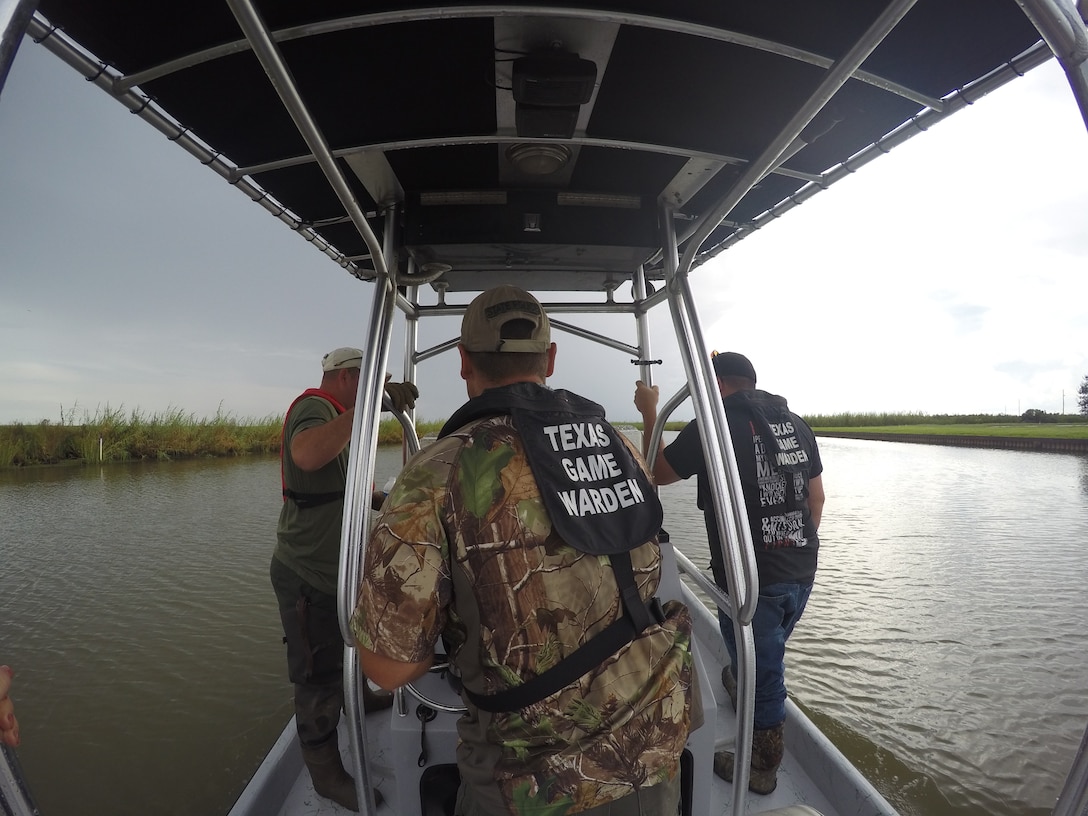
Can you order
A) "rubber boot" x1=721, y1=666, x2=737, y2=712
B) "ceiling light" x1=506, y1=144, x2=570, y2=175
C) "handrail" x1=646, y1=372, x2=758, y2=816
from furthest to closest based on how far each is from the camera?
"rubber boot" x1=721, y1=666, x2=737, y2=712 < "ceiling light" x1=506, y1=144, x2=570, y2=175 < "handrail" x1=646, y1=372, x2=758, y2=816

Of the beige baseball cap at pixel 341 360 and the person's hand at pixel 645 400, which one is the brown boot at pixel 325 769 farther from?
the person's hand at pixel 645 400

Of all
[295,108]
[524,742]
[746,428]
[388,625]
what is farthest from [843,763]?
[295,108]

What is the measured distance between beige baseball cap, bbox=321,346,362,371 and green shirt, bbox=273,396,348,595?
0.22 metres

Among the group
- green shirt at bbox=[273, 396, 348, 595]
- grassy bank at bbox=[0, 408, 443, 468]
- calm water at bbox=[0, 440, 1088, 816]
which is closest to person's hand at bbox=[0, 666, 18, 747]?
green shirt at bbox=[273, 396, 348, 595]

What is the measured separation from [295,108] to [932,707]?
16.5 ft

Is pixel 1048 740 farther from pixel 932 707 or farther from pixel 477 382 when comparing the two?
pixel 477 382

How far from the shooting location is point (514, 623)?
0.91 m

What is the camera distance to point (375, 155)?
66.1 inches

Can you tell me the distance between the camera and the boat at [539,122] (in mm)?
1084

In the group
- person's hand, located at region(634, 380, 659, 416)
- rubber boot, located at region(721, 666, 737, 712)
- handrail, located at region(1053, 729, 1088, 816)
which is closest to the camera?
handrail, located at region(1053, 729, 1088, 816)

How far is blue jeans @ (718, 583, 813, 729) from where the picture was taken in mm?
2102

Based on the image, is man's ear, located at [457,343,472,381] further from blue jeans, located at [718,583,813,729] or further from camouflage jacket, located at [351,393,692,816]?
blue jeans, located at [718,583,813,729]

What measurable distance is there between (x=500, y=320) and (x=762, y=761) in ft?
7.13

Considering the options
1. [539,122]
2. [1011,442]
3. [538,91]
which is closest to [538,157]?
[539,122]
